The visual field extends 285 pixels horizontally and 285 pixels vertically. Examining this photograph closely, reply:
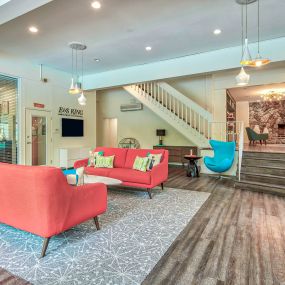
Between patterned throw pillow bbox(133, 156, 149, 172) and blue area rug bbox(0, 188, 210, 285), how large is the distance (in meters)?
1.06

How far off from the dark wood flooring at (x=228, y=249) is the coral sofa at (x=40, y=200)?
20.8 inches

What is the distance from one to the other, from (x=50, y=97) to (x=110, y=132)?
4459 mm

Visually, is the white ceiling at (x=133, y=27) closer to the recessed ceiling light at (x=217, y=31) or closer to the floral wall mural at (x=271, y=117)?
the recessed ceiling light at (x=217, y=31)

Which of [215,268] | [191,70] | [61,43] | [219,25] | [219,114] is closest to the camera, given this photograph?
[215,268]

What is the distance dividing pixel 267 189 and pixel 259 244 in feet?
8.87

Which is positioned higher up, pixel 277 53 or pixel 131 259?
pixel 277 53

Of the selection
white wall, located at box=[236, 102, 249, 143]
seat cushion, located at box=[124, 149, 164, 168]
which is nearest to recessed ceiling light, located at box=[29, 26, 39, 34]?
seat cushion, located at box=[124, 149, 164, 168]

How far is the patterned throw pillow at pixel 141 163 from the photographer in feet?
15.2

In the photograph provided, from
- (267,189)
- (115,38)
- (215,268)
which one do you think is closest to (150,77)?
(115,38)

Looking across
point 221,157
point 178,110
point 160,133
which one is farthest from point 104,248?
point 160,133

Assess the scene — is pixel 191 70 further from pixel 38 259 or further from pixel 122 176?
pixel 38 259

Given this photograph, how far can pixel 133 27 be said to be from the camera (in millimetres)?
4496

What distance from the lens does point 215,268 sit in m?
2.10

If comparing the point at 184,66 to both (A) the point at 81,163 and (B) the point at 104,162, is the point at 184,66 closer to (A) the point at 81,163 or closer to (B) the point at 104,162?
(B) the point at 104,162
